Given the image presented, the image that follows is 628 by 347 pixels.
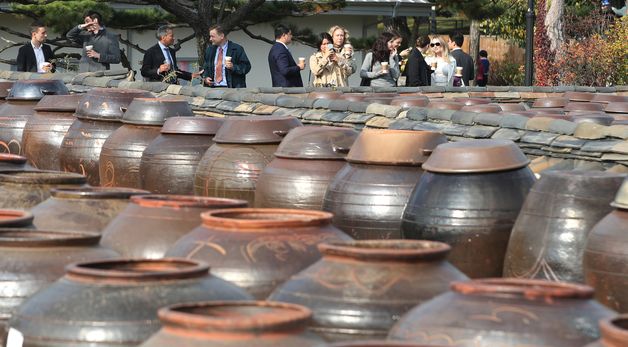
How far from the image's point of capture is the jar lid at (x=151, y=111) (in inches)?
424

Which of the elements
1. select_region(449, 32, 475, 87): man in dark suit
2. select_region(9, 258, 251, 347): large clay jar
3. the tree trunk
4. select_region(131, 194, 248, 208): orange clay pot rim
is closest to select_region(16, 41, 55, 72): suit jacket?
select_region(449, 32, 475, 87): man in dark suit

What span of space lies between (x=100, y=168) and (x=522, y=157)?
4.88 m

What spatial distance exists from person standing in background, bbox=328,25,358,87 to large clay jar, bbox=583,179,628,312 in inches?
369

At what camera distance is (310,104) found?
12383 mm

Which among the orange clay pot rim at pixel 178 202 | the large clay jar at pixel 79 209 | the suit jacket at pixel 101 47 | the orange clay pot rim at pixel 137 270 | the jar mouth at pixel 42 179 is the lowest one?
the large clay jar at pixel 79 209

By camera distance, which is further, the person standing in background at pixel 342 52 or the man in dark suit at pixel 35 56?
the man in dark suit at pixel 35 56

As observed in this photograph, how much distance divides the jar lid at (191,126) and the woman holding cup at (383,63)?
18.8 ft

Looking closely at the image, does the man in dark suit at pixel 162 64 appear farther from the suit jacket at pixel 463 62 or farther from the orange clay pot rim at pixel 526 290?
the orange clay pot rim at pixel 526 290

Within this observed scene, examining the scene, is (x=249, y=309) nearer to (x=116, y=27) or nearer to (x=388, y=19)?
(x=116, y=27)

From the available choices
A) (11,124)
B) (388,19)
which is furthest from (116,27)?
(11,124)

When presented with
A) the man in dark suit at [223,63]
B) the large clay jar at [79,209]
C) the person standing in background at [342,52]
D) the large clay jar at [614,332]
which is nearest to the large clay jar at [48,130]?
the man in dark suit at [223,63]

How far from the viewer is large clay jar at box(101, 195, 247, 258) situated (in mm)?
6035

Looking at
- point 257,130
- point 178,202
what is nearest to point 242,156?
point 257,130

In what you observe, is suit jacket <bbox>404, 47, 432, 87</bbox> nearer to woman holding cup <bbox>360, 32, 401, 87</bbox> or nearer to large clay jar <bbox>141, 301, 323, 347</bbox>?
woman holding cup <bbox>360, 32, 401, 87</bbox>
